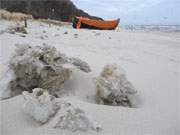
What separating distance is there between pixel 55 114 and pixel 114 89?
69cm

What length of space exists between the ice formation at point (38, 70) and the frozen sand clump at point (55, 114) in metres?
0.48

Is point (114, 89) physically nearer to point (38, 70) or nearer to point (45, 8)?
point (38, 70)

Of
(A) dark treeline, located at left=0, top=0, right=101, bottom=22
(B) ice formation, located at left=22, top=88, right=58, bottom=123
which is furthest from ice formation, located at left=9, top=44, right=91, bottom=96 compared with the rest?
(A) dark treeline, located at left=0, top=0, right=101, bottom=22

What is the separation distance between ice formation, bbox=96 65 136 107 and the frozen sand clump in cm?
52

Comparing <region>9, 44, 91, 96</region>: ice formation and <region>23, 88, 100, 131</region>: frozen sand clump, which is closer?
<region>23, 88, 100, 131</region>: frozen sand clump

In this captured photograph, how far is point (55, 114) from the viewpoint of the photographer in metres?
2.16

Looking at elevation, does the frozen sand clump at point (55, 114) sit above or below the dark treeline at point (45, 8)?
above

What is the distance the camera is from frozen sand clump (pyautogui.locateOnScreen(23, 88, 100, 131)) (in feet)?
6.72

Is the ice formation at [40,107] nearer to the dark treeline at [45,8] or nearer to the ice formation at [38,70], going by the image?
the ice formation at [38,70]

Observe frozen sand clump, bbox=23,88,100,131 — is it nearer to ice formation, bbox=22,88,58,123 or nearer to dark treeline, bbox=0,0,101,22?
ice formation, bbox=22,88,58,123

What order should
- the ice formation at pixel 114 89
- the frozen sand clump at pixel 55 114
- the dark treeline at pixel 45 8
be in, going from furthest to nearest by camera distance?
the dark treeline at pixel 45 8 < the ice formation at pixel 114 89 < the frozen sand clump at pixel 55 114

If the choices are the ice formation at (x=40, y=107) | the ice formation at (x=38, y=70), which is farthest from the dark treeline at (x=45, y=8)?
the ice formation at (x=40, y=107)

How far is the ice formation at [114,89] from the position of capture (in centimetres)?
262

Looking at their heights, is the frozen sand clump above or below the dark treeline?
above
